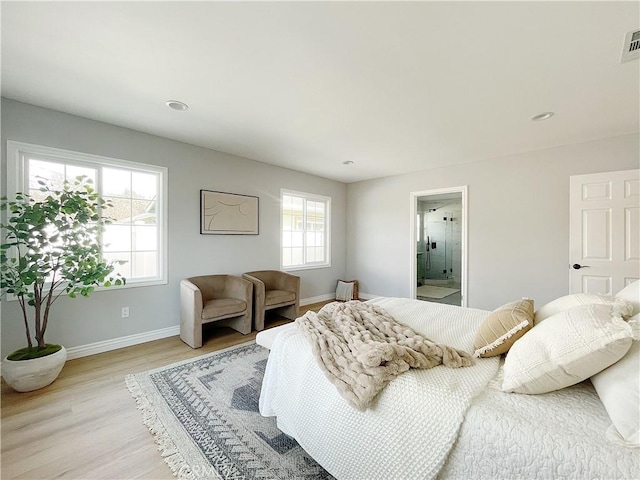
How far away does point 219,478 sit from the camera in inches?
53.8

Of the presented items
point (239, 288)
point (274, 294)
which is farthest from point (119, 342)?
point (274, 294)

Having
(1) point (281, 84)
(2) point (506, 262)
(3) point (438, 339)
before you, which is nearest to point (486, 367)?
(3) point (438, 339)

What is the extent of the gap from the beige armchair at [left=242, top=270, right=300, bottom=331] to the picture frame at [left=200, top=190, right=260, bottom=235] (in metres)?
0.72

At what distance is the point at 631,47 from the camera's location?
5.53 feet

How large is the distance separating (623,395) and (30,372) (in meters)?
3.51

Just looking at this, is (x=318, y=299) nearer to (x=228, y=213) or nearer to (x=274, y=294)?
(x=274, y=294)

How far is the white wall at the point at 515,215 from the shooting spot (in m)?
3.36

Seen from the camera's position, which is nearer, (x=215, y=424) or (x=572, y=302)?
(x=572, y=302)

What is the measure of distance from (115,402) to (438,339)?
2.42m

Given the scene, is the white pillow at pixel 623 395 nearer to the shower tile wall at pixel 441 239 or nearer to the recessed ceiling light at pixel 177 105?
the recessed ceiling light at pixel 177 105

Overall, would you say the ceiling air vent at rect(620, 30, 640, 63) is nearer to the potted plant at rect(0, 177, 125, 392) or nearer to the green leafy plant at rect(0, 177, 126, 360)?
the potted plant at rect(0, 177, 125, 392)

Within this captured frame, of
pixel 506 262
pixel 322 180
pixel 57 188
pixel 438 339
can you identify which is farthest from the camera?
pixel 322 180

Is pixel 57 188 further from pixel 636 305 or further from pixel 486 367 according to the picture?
pixel 636 305

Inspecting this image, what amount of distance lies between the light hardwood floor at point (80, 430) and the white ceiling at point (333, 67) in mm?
2502
